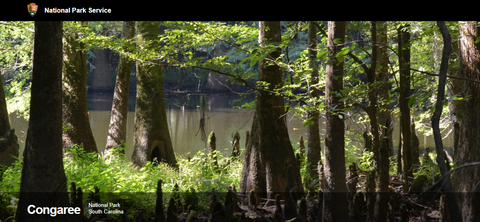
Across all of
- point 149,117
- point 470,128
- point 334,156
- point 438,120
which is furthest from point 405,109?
point 149,117

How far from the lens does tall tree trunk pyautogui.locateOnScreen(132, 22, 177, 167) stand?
11.6 meters

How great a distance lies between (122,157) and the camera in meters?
10.2

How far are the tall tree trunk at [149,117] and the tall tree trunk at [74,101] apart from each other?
1.27 metres

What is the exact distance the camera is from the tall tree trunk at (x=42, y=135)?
5387mm

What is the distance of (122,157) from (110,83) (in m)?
33.5

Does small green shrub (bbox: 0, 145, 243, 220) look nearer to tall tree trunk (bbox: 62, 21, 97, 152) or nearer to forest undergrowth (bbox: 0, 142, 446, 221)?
forest undergrowth (bbox: 0, 142, 446, 221)

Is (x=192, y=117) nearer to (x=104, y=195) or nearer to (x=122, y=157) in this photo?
(x=122, y=157)

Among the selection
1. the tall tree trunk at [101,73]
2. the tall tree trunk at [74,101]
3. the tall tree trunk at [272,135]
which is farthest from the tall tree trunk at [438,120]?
the tall tree trunk at [101,73]

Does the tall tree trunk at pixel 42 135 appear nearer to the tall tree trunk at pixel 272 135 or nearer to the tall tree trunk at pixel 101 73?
the tall tree trunk at pixel 272 135

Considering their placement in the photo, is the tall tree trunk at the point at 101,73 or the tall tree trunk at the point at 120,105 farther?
the tall tree trunk at the point at 101,73

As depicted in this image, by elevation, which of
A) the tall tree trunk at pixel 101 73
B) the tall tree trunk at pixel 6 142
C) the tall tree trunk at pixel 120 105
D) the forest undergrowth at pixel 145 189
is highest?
the tall tree trunk at pixel 101 73
